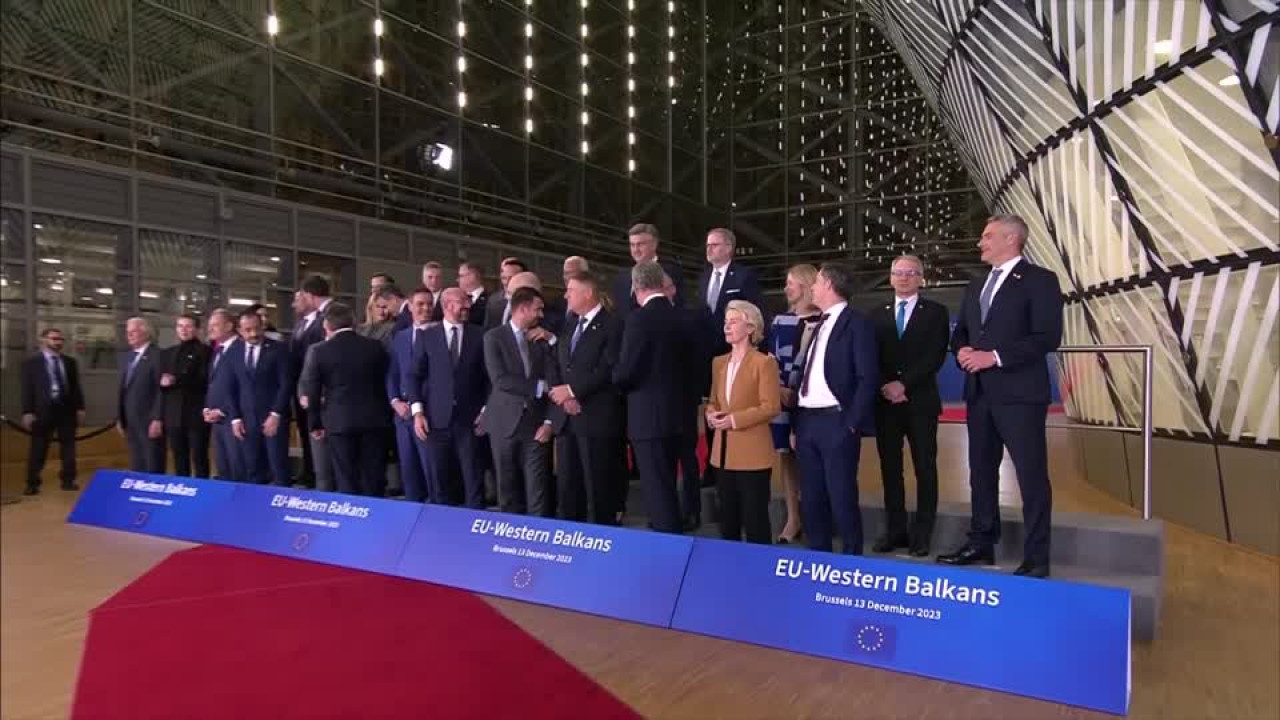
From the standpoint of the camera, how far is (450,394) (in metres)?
5.46

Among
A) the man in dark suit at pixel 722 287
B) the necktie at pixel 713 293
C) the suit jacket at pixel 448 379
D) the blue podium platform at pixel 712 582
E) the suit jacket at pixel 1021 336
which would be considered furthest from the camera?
the suit jacket at pixel 448 379

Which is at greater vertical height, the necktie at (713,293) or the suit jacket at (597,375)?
the necktie at (713,293)

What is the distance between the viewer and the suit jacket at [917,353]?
14.6ft

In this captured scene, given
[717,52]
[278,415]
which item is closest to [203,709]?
[717,52]

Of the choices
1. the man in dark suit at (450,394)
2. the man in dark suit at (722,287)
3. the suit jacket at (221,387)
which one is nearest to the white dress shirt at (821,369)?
the man in dark suit at (722,287)

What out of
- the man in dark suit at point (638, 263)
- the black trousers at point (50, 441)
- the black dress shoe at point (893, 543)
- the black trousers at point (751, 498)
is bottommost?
the black dress shoe at point (893, 543)

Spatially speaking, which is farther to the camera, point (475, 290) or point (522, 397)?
point (475, 290)

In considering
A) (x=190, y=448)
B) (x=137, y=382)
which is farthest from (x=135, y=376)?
(x=190, y=448)

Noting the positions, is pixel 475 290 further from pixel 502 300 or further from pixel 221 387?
pixel 221 387

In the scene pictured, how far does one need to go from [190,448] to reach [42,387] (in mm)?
6860

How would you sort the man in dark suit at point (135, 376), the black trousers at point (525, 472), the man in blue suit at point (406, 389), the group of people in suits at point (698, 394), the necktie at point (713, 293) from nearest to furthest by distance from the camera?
1. the man in dark suit at point (135, 376)
2. the group of people in suits at point (698, 394)
3. the black trousers at point (525, 472)
4. the necktie at point (713, 293)
5. the man in blue suit at point (406, 389)

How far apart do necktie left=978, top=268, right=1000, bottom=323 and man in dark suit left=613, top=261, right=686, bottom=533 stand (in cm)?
164

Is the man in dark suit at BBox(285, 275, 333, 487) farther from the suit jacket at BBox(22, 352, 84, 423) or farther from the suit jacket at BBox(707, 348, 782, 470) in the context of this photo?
the suit jacket at BBox(22, 352, 84, 423)

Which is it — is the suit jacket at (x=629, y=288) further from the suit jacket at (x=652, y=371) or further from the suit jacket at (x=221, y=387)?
the suit jacket at (x=221, y=387)
